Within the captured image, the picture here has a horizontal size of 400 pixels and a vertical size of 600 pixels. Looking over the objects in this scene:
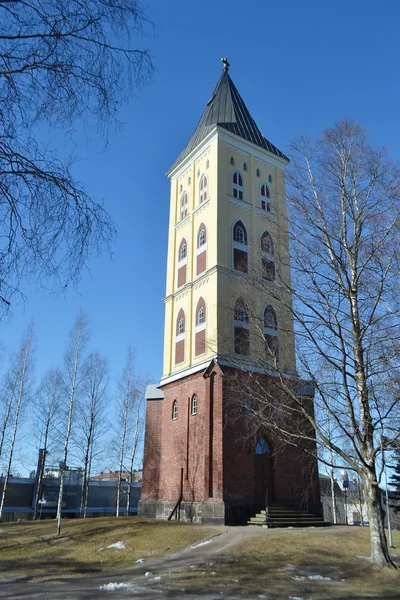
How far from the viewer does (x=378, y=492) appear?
12.8 metres

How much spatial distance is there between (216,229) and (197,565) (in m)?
16.8

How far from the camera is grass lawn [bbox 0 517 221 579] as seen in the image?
1361cm

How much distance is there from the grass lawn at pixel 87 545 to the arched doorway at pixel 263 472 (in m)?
4.24

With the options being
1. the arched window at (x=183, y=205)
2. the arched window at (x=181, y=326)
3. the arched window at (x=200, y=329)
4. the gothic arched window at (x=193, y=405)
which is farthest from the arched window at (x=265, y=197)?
the gothic arched window at (x=193, y=405)

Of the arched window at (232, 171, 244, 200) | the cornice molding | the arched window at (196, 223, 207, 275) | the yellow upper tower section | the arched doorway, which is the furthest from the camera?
the cornice molding

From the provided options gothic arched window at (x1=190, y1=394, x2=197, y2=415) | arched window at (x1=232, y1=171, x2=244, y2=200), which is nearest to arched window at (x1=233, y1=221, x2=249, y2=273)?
arched window at (x1=232, y1=171, x2=244, y2=200)

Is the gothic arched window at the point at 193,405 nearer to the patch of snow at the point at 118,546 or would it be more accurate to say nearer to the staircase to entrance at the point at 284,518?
the staircase to entrance at the point at 284,518

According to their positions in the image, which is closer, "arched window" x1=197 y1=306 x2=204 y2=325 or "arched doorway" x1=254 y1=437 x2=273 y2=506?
"arched doorway" x1=254 y1=437 x2=273 y2=506

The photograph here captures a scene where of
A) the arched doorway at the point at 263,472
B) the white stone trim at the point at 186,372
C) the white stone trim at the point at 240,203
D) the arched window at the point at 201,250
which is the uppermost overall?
the white stone trim at the point at 240,203

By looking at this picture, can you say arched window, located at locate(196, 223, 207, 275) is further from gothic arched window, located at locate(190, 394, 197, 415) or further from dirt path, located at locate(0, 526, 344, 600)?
dirt path, located at locate(0, 526, 344, 600)

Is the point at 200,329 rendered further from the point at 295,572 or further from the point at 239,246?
the point at 295,572

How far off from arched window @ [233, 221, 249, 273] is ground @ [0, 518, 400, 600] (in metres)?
12.8

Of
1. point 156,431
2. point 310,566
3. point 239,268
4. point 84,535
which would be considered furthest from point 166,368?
point 310,566

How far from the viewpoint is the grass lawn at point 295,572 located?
1034 cm
